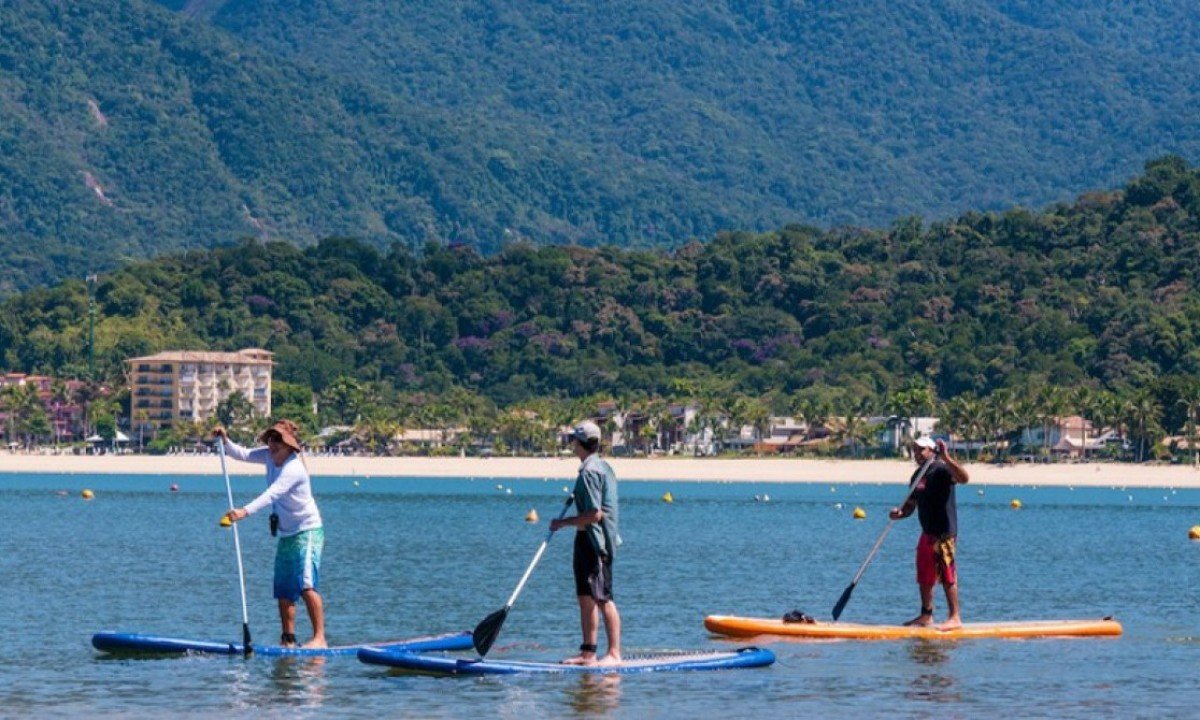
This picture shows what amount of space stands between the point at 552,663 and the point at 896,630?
198 inches

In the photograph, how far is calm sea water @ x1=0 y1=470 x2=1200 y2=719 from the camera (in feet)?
71.6

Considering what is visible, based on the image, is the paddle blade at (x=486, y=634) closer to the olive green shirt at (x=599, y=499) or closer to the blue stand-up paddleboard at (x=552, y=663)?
the blue stand-up paddleboard at (x=552, y=663)

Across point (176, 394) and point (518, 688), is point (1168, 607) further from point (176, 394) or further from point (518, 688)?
point (176, 394)

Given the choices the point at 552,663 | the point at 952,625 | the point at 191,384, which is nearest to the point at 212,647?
the point at 552,663

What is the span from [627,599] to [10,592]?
935cm

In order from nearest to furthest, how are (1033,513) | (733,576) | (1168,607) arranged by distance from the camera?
1. (1168,607)
2. (733,576)
3. (1033,513)

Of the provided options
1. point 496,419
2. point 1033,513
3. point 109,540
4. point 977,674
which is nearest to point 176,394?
point 496,419

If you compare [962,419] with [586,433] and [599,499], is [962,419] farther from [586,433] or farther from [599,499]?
[586,433]

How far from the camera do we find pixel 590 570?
71.7ft

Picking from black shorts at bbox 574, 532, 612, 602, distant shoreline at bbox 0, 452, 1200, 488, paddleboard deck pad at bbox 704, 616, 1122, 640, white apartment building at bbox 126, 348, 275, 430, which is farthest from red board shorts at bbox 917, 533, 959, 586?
white apartment building at bbox 126, 348, 275, 430

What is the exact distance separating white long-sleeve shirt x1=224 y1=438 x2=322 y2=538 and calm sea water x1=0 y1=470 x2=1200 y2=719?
1.55 meters

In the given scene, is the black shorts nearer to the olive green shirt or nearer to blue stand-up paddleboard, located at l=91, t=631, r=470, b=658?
the olive green shirt

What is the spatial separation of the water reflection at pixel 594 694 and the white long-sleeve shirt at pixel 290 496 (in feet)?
10.1

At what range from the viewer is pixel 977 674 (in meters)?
24.0
